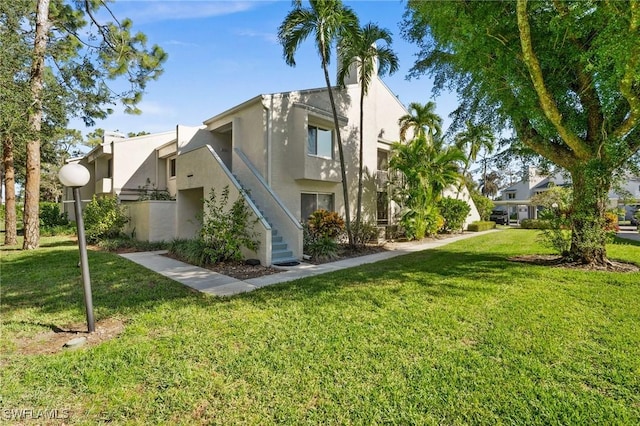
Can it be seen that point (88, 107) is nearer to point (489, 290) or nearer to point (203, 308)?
point (203, 308)

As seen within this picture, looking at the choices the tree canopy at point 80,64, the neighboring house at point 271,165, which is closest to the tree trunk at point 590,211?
the neighboring house at point 271,165

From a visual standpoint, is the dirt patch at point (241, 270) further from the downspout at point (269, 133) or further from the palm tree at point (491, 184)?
the palm tree at point (491, 184)

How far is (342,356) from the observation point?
4031mm

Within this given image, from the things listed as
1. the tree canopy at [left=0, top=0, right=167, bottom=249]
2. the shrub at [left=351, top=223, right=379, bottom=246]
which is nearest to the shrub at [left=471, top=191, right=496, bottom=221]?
the shrub at [left=351, top=223, right=379, bottom=246]

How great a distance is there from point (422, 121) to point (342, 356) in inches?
721

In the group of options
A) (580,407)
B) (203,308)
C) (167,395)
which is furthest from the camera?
(203,308)

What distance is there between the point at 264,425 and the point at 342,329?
2.18 metres

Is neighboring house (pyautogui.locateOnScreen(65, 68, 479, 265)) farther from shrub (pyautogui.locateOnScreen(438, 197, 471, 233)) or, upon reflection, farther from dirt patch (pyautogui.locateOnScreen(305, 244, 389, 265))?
shrub (pyautogui.locateOnScreen(438, 197, 471, 233))

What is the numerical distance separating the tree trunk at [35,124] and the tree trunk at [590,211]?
1735 cm

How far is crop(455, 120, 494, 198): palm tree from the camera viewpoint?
12584mm

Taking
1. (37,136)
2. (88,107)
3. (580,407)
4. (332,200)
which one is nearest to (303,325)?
(580,407)

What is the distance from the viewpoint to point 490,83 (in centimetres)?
920

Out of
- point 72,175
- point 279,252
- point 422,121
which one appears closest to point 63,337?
point 72,175

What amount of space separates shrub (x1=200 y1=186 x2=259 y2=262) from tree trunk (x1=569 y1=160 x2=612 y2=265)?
9.88 metres
